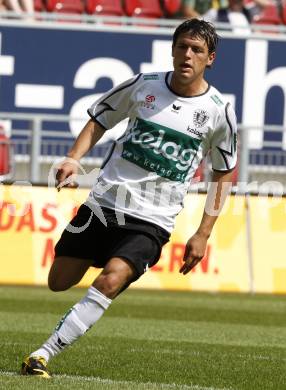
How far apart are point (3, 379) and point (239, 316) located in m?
6.67

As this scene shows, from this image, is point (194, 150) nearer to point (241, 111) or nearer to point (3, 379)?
point (3, 379)

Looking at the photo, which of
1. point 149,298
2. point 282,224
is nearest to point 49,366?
point 149,298

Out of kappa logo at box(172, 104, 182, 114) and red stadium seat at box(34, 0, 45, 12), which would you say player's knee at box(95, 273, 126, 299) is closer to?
kappa logo at box(172, 104, 182, 114)

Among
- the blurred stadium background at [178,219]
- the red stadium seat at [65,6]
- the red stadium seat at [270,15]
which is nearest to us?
the blurred stadium background at [178,219]

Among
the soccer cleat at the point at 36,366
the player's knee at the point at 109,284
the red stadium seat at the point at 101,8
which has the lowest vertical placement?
the soccer cleat at the point at 36,366

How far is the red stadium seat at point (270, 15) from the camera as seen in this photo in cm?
2183

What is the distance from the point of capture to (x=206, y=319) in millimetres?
13445

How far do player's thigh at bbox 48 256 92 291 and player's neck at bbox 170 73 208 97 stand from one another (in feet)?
4.35

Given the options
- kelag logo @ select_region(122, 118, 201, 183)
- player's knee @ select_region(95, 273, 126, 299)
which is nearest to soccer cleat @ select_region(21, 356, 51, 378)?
player's knee @ select_region(95, 273, 126, 299)

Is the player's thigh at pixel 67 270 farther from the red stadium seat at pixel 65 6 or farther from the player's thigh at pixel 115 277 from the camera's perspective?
the red stadium seat at pixel 65 6

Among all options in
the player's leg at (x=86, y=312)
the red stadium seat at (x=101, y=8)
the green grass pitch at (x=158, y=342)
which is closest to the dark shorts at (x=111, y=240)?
the player's leg at (x=86, y=312)

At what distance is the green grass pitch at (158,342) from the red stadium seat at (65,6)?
6056mm

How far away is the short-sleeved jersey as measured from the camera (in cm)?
799

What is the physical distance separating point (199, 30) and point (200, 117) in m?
0.59
